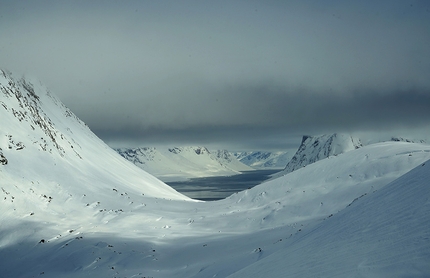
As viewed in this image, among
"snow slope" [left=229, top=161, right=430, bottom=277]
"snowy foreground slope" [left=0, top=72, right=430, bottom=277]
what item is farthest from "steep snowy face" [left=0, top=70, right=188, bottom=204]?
"snow slope" [left=229, top=161, right=430, bottom=277]

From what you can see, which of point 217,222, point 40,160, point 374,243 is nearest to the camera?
point 374,243

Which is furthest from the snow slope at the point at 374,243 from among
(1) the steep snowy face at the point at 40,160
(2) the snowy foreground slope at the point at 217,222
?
(1) the steep snowy face at the point at 40,160

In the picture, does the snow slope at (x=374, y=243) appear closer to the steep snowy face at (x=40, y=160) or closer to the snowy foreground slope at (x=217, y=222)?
the snowy foreground slope at (x=217, y=222)

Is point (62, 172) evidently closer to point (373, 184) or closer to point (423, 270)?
point (373, 184)

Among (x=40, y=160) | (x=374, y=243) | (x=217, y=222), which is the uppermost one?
(x=40, y=160)

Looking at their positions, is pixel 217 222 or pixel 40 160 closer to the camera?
pixel 217 222

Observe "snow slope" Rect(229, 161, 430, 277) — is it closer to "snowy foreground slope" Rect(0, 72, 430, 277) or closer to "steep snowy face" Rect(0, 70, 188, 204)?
"snowy foreground slope" Rect(0, 72, 430, 277)

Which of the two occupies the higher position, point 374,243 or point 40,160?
point 40,160

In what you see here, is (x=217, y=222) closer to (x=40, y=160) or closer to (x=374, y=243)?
(x=374, y=243)

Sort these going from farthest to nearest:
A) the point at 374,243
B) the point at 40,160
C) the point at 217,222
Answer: the point at 40,160, the point at 217,222, the point at 374,243

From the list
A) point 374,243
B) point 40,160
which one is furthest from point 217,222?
point 40,160
